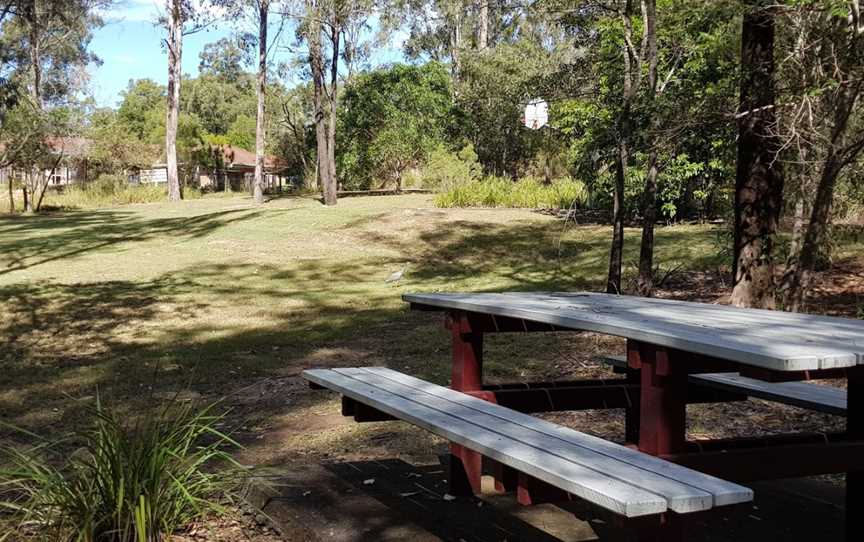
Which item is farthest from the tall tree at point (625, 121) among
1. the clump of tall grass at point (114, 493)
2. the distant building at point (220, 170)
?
the distant building at point (220, 170)

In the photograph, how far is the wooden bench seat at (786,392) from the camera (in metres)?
3.80

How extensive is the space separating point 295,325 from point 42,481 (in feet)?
22.9

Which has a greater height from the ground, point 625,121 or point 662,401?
point 625,121

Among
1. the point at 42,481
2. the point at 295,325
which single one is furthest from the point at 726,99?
the point at 42,481

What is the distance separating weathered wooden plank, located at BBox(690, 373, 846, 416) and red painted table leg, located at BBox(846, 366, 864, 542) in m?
0.29

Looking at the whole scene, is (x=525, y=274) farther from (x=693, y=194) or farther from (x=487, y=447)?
(x=487, y=447)

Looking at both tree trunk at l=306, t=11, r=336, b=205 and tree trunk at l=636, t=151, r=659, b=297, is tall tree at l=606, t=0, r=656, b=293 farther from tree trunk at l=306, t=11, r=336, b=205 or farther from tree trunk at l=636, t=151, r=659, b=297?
tree trunk at l=306, t=11, r=336, b=205

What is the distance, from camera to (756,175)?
25.4 ft

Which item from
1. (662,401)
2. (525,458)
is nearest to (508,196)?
(662,401)

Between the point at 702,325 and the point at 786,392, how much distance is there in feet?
4.12

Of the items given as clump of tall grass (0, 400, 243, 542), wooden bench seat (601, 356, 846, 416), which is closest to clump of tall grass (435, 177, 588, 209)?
wooden bench seat (601, 356, 846, 416)

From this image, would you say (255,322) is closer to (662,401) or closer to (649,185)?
(649,185)

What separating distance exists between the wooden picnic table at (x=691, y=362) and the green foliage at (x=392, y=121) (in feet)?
104

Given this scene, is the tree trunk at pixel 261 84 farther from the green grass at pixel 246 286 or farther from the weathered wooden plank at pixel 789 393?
the weathered wooden plank at pixel 789 393
